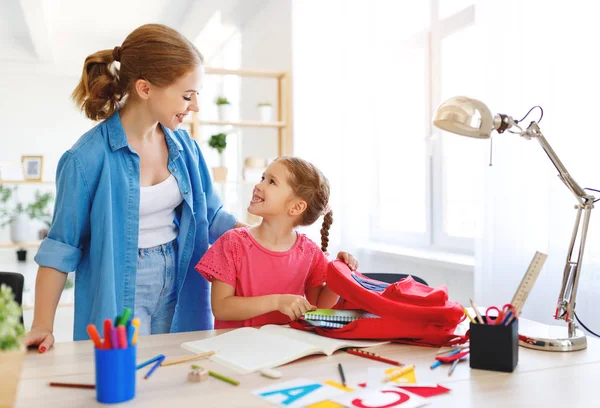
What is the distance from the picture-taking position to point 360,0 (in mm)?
3781

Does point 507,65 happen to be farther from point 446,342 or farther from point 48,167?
point 48,167

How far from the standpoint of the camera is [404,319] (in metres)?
1.39

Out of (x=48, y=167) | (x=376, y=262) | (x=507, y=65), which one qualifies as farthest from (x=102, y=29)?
(x=507, y=65)

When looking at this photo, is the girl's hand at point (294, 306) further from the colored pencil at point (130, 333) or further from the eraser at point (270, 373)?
the colored pencil at point (130, 333)

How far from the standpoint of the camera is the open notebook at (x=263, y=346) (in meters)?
1.20

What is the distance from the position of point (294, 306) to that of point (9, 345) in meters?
0.74

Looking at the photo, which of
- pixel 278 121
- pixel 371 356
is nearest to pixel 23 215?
pixel 278 121

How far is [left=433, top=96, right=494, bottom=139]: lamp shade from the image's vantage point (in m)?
1.31

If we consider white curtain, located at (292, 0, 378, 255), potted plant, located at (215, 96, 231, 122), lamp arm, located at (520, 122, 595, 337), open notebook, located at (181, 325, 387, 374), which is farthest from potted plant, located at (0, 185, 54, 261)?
lamp arm, located at (520, 122, 595, 337)

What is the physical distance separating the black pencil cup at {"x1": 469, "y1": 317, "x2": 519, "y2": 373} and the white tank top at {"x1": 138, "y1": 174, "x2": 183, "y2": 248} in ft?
3.03

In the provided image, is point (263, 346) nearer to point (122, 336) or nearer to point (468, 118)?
point (122, 336)

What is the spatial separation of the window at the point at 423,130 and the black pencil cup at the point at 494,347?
1.66 meters

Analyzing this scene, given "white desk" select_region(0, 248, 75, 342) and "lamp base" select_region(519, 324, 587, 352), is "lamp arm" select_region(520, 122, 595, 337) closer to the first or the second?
"lamp base" select_region(519, 324, 587, 352)

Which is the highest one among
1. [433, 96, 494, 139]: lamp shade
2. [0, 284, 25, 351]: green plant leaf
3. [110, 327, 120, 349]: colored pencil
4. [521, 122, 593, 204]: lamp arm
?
[433, 96, 494, 139]: lamp shade
